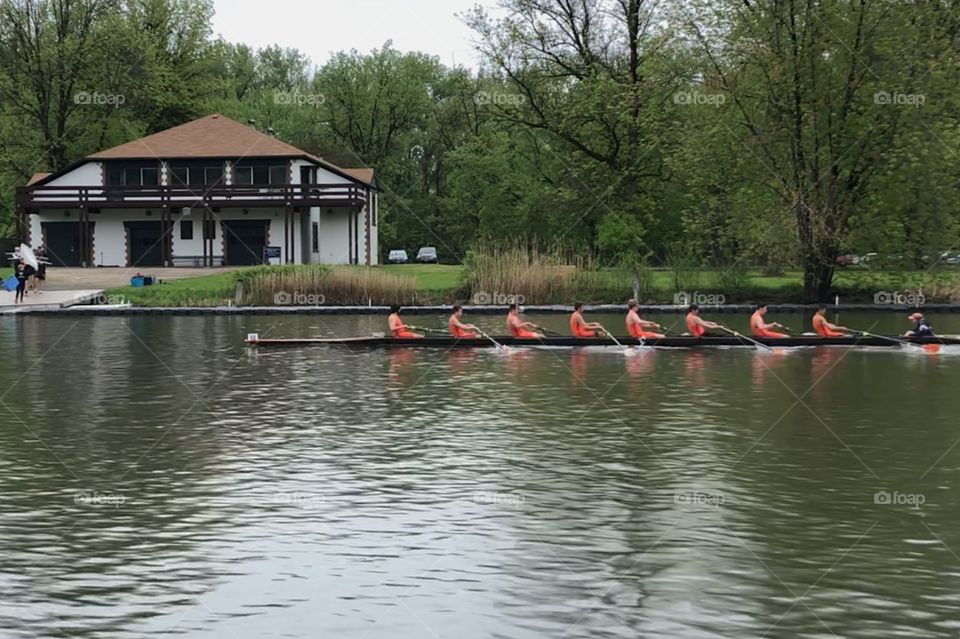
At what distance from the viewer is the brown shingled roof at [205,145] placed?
68.7 meters

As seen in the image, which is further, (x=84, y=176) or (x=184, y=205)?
(x=84, y=176)

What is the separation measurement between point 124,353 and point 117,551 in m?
20.5

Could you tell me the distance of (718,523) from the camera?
11.9 meters

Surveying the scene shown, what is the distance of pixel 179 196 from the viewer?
67500 millimetres

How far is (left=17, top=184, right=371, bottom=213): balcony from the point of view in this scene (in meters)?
66.9

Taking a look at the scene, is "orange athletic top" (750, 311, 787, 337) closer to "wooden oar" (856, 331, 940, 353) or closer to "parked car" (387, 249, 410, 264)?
"wooden oar" (856, 331, 940, 353)

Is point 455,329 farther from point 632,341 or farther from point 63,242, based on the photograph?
point 63,242

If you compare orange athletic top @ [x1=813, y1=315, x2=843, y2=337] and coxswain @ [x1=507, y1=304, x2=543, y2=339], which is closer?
coxswain @ [x1=507, y1=304, x2=543, y2=339]

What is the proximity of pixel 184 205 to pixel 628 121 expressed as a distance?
27089 mm

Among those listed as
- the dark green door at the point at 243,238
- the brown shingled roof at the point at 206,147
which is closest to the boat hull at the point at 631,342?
the dark green door at the point at 243,238

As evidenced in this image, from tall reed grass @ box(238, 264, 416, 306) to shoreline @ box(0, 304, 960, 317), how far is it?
163 cm

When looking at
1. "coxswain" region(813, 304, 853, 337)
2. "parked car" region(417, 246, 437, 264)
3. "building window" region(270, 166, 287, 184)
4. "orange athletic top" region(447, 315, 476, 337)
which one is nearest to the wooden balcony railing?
"building window" region(270, 166, 287, 184)

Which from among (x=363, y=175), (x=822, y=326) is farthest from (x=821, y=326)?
(x=363, y=175)

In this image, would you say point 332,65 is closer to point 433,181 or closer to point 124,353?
point 433,181
